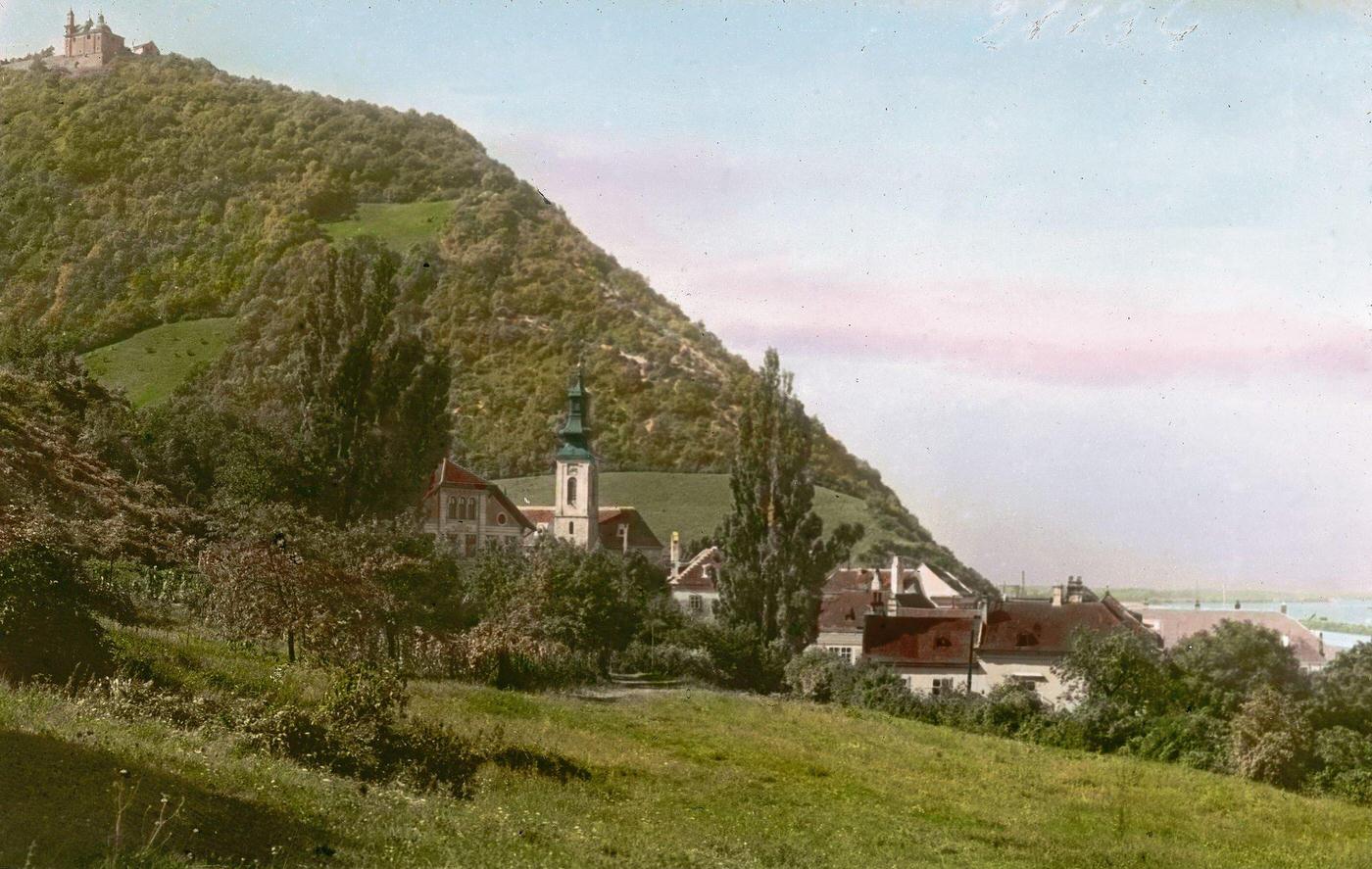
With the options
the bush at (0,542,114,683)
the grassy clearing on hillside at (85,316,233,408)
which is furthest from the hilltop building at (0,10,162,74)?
the bush at (0,542,114,683)

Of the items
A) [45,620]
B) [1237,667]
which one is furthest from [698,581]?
[45,620]

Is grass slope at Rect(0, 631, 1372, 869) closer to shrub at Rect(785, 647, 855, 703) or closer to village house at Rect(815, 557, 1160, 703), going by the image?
shrub at Rect(785, 647, 855, 703)

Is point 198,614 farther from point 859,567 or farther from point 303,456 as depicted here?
point 859,567

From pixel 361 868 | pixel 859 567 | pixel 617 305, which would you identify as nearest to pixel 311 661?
pixel 361 868

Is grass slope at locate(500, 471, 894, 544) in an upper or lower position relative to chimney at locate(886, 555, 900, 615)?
upper

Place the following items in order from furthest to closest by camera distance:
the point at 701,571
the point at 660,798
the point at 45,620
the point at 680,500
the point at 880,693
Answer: the point at 680,500 → the point at 701,571 → the point at 880,693 → the point at 660,798 → the point at 45,620

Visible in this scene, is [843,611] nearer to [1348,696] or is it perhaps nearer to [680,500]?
[680,500]

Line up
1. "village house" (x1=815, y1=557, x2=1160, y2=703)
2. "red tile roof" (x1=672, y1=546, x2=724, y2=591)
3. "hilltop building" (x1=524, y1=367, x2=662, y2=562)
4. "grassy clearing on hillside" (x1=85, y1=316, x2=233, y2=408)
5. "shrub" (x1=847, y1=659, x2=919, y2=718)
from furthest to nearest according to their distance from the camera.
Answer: "red tile roof" (x1=672, y1=546, x2=724, y2=591) → "hilltop building" (x1=524, y1=367, x2=662, y2=562) → "village house" (x1=815, y1=557, x2=1160, y2=703) → "shrub" (x1=847, y1=659, x2=919, y2=718) → "grassy clearing on hillside" (x1=85, y1=316, x2=233, y2=408)

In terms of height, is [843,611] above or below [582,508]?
below
